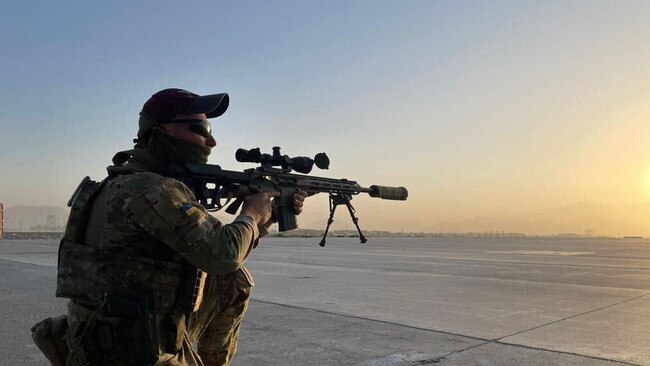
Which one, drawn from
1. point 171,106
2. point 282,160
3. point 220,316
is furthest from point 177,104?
point 220,316

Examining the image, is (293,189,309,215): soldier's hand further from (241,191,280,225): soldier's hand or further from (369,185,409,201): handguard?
(369,185,409,201): handguard

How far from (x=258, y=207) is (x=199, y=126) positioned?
0.55 m

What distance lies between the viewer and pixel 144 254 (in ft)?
7.84

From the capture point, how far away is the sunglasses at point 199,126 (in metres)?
2.65

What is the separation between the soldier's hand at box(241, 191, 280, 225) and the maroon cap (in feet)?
1.74

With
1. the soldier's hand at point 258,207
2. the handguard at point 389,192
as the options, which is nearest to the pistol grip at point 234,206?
the soldier's hand at point 258,207

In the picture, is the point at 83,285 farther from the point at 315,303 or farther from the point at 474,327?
the point at 315,303

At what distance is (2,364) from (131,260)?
3.34m

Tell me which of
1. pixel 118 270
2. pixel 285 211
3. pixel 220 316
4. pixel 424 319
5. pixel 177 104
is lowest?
pixel 424 319

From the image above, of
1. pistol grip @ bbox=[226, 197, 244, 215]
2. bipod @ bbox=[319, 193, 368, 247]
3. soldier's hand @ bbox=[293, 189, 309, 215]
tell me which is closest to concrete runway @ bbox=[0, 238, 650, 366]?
bipod @ bbox=[319, 193, 368, 247]

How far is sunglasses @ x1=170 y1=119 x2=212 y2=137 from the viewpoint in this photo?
8.71ft

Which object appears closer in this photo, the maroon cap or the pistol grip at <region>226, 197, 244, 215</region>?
the maroon cap

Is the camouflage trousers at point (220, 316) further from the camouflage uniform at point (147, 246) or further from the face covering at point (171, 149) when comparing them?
the face covering at point (171, 149)

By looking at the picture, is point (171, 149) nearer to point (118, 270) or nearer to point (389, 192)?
point (118, 270)
